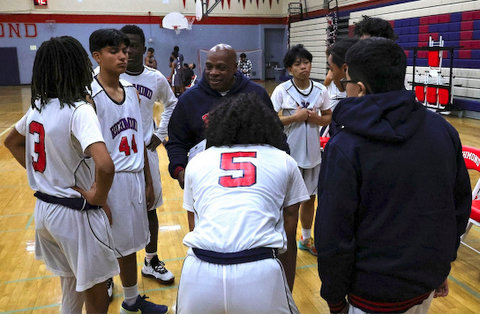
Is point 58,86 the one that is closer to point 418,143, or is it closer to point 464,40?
point 418,143

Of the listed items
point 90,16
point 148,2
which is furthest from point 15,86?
point 148,2

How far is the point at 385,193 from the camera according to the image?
1312mm

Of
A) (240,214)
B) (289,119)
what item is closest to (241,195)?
(240,214)

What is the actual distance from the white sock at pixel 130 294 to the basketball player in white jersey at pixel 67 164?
1.94 feet

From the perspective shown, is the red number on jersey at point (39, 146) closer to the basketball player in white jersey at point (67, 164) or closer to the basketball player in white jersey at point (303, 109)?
the basketball player in white jersey at point (67, 164)

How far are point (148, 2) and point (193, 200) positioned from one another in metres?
20.8

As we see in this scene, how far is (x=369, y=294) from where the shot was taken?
1387mm

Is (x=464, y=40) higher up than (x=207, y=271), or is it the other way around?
(x=464, y=40)

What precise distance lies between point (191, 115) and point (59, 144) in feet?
2.69

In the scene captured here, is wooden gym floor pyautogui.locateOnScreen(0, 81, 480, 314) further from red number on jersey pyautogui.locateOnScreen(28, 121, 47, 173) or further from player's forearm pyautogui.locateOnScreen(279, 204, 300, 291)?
red number on jersey pyautogui.locateOnScreen(28, 121, 47, 173)

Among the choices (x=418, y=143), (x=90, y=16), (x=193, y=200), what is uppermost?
(x=90, y=16)

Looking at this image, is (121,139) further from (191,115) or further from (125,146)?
(191,115)

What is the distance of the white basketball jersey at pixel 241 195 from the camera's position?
4.79 feet

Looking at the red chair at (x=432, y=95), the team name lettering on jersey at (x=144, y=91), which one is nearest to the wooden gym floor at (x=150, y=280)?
the team name lettering on jersey at (x=144, y=91)
